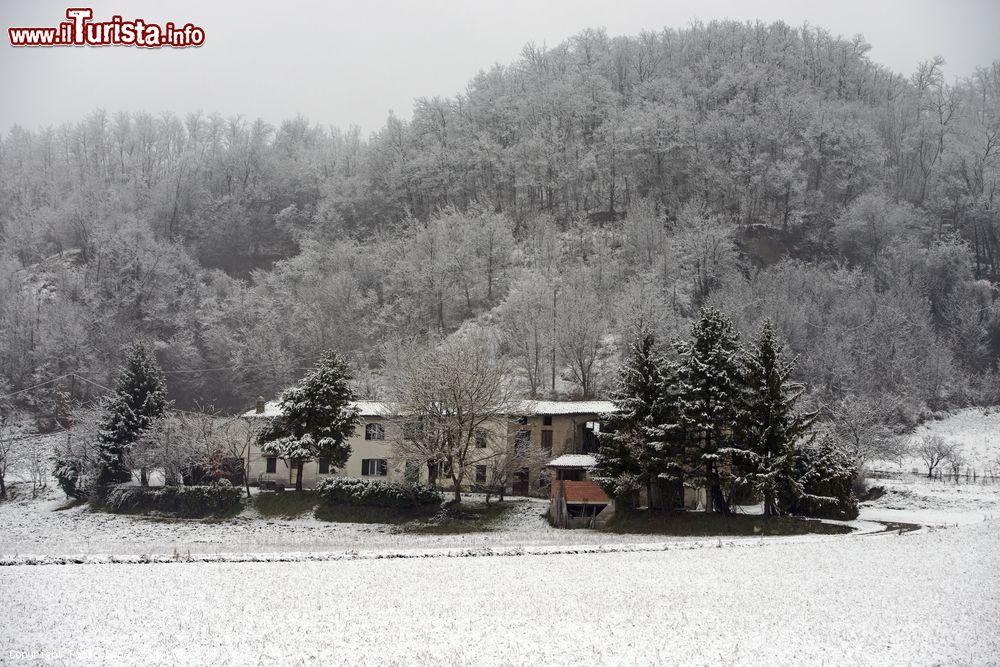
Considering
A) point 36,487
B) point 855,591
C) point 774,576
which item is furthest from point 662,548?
point 36,487

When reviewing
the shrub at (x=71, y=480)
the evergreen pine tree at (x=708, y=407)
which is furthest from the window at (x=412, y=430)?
the shrub at (x=71, y=480)

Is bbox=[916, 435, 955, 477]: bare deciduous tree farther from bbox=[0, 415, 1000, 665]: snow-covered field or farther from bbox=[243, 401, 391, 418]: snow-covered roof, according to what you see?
bbox=[243, 401, 391, 418]: snow-covered roof

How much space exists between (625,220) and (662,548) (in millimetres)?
77249

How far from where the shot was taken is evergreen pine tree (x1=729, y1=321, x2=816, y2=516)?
43719 millimetres

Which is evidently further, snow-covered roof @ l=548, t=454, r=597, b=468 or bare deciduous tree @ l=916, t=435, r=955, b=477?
bare deciduous tree @ l=916, t=435, r=955, b=477

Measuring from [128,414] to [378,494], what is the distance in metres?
22.2

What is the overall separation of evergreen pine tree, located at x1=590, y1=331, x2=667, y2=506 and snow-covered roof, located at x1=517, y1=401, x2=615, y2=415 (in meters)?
8.31

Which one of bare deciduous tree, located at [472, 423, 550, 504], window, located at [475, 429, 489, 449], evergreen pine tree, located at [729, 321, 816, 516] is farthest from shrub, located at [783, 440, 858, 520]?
window, located at [475, 429, 489, 449]

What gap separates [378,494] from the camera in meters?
50.8

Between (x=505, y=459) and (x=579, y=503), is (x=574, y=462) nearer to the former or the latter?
(x=579, y=503)

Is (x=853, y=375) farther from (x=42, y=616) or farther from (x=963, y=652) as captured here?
(x=42, y=616)

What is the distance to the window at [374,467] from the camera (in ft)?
202

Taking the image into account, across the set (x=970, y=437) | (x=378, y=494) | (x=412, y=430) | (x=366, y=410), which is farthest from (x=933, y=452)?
(x=366, y=410)

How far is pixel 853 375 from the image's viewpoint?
3118 inches
